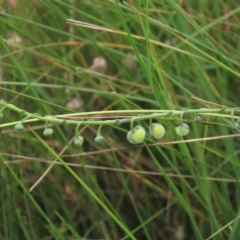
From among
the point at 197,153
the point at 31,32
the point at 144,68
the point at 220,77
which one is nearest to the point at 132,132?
the point at 144,68

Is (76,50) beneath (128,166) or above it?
above

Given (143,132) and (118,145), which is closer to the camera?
(143,132)

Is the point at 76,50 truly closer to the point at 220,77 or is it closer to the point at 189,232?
the point at 220,77

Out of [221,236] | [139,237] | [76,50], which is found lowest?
[139,237]

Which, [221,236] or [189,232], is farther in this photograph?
[189,232]

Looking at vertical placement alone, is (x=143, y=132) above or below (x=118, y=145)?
above

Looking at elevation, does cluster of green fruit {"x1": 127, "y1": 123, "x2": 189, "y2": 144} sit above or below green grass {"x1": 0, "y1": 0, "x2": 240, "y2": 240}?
above

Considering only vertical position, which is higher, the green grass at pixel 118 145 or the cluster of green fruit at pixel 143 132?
the cluster of green fruit at pixel 143 132

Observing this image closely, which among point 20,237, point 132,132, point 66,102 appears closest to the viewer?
point 132,132

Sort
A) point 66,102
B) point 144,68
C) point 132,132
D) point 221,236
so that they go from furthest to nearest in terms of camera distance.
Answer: point 66,102 → point 221,236 → point 144,68 → point 132,132

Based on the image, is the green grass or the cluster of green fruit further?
the green grass

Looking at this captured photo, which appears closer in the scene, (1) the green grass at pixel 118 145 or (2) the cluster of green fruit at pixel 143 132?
(2) the cluster of green fruit at pixel 143 132
